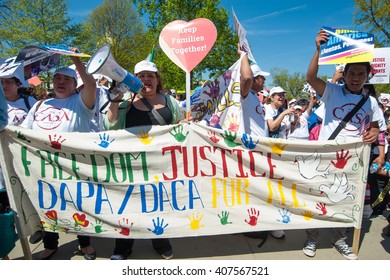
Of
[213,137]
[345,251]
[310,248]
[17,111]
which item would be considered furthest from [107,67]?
[345,251]

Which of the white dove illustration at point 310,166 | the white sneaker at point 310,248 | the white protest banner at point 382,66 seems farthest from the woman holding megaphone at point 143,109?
the white protest banner at point 382,66

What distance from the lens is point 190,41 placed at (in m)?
2.77

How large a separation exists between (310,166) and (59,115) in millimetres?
→ 2371


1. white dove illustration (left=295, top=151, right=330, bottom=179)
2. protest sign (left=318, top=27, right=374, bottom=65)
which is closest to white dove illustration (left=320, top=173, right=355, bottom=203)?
white dove illustration (left=295, top=151, right=330, bottom=179)

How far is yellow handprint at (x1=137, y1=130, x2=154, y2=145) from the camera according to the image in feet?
8.57

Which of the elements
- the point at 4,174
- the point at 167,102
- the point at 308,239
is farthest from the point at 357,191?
the point at 4,174

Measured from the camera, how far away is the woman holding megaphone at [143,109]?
266cm

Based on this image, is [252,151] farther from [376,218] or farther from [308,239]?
[376,218]

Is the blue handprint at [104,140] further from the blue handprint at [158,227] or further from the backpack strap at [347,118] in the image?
the backpack strap at [347,118]

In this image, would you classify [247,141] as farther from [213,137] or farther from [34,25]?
[34,25]

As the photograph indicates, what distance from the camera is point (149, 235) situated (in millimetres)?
2711

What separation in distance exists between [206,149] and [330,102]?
128cm

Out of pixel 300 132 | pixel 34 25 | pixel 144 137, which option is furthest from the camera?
pixel 34 25

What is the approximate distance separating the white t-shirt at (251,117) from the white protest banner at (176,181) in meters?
0.42
